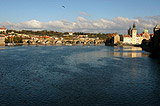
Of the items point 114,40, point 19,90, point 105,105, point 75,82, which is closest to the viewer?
point 105,105

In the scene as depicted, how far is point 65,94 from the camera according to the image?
53.4 feet

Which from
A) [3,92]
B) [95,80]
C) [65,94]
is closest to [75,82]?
[95,80]

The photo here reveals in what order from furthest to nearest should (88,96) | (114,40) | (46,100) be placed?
(114,40) → (88,96) → (46,100)

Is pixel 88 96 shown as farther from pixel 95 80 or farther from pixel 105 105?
pixel 95 80

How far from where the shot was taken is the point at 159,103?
1433cm

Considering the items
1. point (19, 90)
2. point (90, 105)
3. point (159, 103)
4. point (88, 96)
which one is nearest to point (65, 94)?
point (88, 96)

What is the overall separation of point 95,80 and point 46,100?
7.64 metres

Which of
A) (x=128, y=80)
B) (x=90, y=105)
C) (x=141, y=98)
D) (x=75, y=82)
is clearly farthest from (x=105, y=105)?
(x=128, y=80)

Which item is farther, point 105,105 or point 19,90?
point 19,90

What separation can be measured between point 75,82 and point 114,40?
381 ft

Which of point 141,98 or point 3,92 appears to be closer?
point 141,98

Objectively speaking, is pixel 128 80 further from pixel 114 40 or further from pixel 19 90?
pixel 114 40

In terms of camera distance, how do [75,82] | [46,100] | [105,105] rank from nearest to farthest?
[105,105], [46,100], [75,82]

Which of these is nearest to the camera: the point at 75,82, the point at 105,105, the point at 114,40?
the point at 105,105
